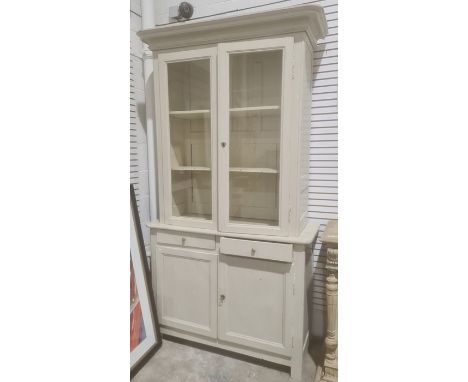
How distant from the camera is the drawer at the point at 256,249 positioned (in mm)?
1658

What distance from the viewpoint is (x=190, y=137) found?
6.47 ft

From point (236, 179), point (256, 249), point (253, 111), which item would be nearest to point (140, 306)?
point (256, 249)

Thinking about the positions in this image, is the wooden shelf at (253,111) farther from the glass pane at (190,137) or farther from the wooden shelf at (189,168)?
the wooden shelf at (189,168)

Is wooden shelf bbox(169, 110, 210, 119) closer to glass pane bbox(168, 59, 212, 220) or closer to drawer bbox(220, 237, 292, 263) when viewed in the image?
glass pane bbox(168, 59, 212, 220)

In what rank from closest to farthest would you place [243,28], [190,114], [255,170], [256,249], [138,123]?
[243,28] → [256,249] → [255,170] → [190,114] → [138,123]

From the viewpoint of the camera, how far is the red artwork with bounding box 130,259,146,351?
6.01 feet

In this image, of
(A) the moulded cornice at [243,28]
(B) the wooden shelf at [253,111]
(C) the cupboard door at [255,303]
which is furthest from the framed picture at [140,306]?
(A) the moulded cornice at [243,28]

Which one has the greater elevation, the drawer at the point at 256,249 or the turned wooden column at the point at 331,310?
the drawer at the point at 256,249

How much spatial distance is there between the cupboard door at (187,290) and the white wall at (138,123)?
366mm

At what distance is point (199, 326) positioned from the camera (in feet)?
6.37

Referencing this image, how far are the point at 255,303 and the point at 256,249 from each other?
1.07 ft

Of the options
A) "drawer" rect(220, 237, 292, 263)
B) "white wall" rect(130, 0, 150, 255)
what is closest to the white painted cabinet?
"drawer" rect(220, 237, 292, 263)

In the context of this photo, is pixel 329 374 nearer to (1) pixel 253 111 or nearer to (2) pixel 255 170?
(2) pixel 255 170

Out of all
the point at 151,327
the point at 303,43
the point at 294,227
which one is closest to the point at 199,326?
the point at 151,327
